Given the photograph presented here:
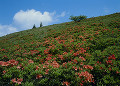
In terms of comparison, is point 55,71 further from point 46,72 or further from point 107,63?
point 107,63

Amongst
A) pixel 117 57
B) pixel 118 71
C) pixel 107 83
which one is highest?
pixel 117 57

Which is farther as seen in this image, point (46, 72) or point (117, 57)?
point (117, 57)

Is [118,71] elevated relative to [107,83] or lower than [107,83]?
elevated

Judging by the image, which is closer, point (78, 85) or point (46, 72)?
point (78, 85)

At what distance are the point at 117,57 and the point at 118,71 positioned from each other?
128cm

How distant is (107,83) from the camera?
394cm

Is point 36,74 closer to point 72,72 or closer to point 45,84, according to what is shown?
point 45,84

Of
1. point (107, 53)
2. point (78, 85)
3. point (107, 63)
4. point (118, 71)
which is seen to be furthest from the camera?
point (107, 53)

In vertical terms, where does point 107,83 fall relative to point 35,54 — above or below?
below

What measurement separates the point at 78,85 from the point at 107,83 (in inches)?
55.1

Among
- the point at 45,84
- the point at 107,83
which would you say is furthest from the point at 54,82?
the point at 107,83

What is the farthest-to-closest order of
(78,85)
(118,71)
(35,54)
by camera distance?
(35,54) < (118,71) < (78,85)

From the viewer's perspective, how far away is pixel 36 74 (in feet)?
14.4

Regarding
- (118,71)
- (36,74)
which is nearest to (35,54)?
(36,74)
